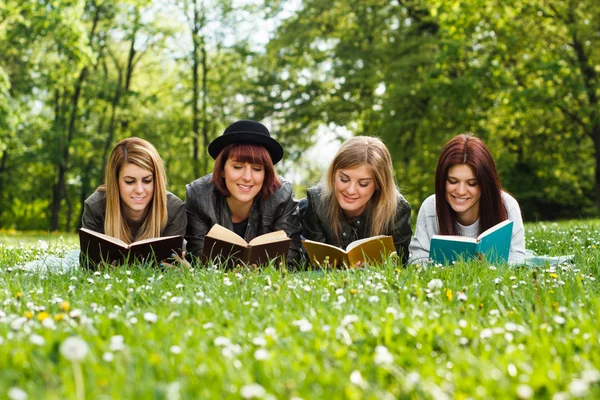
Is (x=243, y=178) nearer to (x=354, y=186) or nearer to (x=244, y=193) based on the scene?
(x=244, y=193)

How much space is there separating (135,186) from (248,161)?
1.04 metres

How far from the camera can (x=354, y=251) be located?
4379 millimetres

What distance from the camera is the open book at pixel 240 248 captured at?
4.37 metres

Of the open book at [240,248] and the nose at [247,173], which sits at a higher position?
the nose at [247,173]

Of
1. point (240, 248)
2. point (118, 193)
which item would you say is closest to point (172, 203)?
point (118, 193)

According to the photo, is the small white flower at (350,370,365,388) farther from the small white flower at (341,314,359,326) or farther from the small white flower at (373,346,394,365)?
the small white flower at (341,314,359,326)

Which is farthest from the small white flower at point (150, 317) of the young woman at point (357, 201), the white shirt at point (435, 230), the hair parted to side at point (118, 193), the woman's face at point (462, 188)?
the woman's face at point (462, 188)

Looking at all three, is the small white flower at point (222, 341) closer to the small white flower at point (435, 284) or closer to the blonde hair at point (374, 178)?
the small white flower at point (435, 284)

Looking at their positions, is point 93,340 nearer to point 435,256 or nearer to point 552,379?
point 552,379

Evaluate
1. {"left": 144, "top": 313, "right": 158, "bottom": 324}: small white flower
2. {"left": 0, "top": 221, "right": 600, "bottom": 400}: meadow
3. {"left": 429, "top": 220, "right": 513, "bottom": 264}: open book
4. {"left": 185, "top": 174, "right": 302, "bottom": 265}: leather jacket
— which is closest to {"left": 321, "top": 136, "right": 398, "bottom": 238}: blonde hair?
{"left": 185, "top": 174, "right": 302, "bottom": 265}: leather jacket

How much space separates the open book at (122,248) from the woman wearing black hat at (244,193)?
0.94 m

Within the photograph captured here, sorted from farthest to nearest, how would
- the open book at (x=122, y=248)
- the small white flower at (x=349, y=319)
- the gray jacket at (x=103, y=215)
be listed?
1. the gray jacket at (x=103, y=215)
2. the open book at (x=122, y=248)
3. the small white flower at (x=349, y=319)

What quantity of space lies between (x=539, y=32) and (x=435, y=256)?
17.0 m

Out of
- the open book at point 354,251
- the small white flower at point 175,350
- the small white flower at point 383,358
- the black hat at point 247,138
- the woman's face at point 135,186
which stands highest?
the black hat at point 247,138
